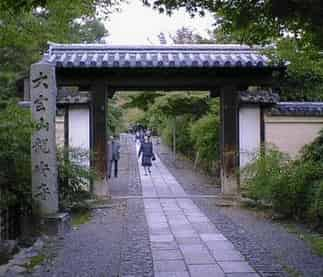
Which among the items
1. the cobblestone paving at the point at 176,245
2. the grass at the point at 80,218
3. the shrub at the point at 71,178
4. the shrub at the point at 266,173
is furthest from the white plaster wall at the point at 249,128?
the grass at the point at 80,218

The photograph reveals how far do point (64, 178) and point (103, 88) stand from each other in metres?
3.35

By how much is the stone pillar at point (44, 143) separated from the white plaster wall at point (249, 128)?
19.3 feet

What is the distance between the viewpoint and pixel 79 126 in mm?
13477

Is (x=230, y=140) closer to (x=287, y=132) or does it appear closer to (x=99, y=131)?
(x=287, y=132)

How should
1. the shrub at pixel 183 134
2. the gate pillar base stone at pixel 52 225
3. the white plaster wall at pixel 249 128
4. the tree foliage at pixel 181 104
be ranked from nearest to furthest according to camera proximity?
the gate pillar base stone at pixel 52 225
the white plaster wall at pixel 249 128
the tree foliage at pixel 181 104
the shrub at pixel 183 134

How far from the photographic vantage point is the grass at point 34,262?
21.0 ft

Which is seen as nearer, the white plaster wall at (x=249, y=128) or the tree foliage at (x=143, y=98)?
the white plaster wall at (x=249, y=128)

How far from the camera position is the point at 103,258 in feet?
22.6

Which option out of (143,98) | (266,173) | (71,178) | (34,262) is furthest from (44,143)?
(143,98)

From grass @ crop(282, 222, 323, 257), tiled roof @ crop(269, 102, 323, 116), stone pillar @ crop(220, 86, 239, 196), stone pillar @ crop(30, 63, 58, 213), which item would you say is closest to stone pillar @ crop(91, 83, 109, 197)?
stone pillar @ crop(220, 86, 239, 196)

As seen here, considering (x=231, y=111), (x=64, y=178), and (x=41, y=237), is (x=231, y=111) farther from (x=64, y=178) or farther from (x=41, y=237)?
(x=41, y=237)

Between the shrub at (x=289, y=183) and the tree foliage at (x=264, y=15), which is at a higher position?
the tree foliage at (x=264, y=15)

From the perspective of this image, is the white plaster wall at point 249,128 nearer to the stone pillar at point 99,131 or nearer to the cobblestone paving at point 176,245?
the cobblestone paving at point 176,245

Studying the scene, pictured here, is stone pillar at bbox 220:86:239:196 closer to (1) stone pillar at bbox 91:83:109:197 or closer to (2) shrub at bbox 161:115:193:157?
(1) stone pillar at bbox 91:83:109:197
